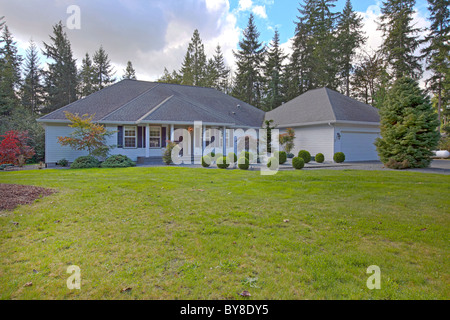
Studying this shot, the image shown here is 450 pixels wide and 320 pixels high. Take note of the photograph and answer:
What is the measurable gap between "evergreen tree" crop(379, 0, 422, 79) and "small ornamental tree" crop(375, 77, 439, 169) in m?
20.1

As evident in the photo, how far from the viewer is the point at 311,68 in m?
35.9

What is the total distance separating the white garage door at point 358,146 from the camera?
59.4ft

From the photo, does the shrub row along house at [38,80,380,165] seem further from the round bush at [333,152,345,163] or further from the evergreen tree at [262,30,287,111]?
the evergreen tree at [262,30,287,111]

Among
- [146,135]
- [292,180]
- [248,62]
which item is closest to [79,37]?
[146,135]

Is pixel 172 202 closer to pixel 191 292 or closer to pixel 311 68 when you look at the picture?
pixel 191 292

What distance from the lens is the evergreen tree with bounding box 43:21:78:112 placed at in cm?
3559

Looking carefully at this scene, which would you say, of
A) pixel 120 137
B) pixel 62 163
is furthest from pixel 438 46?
pixel 62 163

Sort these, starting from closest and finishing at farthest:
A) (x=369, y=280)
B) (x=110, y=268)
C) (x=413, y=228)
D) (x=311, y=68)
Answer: (x=369, y=280) < (x=110, y=268) < (x=413, y=228) < (x=311, y=68)

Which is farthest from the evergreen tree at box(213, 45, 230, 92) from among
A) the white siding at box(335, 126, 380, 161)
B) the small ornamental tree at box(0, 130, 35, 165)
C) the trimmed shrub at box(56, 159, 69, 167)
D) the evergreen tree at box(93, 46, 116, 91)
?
the small ornamental tree at box(0, 130, 35, 165)

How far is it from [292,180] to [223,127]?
1056cm

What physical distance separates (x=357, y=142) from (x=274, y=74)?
21934 millimetres

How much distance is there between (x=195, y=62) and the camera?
133 feet

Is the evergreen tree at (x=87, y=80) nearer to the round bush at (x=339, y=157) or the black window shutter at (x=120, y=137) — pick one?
the black window shutter at (x=120, y=137)

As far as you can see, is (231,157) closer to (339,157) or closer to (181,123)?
(181,123)
